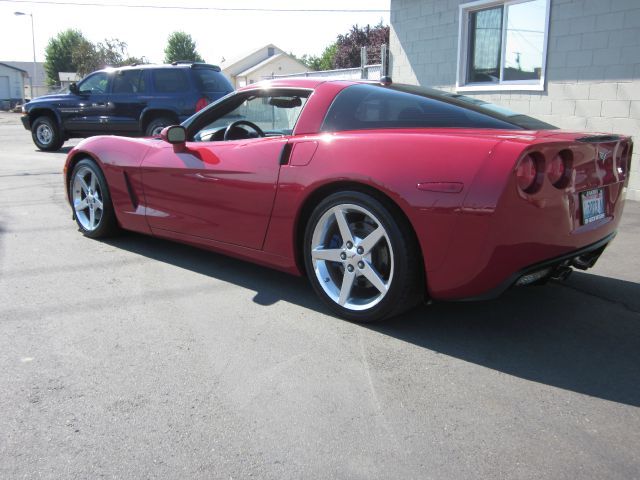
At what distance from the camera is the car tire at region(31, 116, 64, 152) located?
13516mm

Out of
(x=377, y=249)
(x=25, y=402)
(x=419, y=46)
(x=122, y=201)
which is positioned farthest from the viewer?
(x=419, y=46)

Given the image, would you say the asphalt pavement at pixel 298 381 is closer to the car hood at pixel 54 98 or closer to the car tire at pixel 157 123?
the car tire at pixel 157 123

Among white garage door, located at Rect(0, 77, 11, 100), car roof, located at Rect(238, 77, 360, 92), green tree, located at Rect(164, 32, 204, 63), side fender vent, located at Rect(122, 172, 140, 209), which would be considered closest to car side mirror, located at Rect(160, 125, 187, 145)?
car roof, located at Rect(238, 77, 360, 92)

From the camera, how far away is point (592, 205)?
10.3ft

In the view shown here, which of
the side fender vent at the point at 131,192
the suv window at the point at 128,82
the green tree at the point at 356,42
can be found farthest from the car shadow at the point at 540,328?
the green tree at the point at 356,42

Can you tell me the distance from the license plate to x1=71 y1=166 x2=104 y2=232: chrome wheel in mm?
3899

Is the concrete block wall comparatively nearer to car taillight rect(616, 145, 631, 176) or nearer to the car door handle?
car taillight rect(616, 145, 631, 176)

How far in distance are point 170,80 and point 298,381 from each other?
10.2 meters

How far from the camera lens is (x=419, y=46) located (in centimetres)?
1045

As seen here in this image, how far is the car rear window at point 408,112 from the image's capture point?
3.29 meters

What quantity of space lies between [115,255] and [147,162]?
0.92m

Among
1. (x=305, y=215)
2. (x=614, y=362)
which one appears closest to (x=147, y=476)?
(x=305, y=215)

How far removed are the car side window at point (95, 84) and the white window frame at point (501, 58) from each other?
7476 millimetres

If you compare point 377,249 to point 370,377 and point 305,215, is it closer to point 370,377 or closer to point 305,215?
point 305,215
